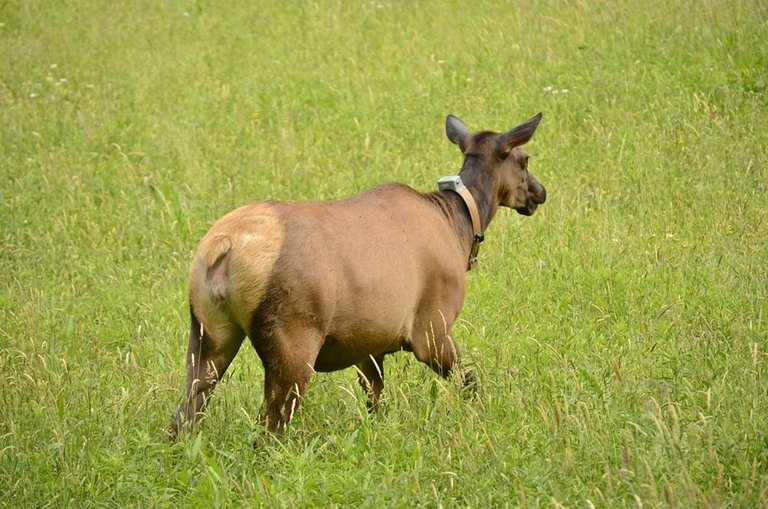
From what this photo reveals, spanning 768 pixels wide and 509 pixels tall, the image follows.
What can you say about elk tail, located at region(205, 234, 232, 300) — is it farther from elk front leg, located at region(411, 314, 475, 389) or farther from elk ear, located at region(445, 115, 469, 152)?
elk ear, located at region(445, 115, 469, 152)

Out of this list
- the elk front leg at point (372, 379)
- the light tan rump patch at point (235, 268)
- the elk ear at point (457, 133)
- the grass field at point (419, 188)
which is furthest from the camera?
the elk ear at point (457, 133)

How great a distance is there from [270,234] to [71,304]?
3652 mm

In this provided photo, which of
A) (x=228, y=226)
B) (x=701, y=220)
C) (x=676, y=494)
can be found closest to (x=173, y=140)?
(x=701, y=220)

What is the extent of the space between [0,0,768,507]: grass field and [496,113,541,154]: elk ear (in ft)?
4.28

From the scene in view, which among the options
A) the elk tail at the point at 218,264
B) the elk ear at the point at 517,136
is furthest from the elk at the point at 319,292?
the elk ear at the point at 517,136

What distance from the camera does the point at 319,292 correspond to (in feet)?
19.2

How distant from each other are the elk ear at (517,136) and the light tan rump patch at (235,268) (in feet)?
7.21

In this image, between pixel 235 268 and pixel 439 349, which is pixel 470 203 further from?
pixel 235 268

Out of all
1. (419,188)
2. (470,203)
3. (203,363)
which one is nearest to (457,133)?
(470,203)

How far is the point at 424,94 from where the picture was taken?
12.5 meters

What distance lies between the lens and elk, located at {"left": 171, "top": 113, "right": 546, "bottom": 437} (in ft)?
18.8

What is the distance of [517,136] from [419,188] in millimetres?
3324

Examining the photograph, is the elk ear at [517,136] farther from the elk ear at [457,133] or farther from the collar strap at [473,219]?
the collar strap at [473,219]

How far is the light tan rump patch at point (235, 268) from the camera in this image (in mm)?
5699
